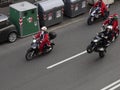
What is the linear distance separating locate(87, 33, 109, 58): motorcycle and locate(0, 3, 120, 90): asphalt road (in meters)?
0.46

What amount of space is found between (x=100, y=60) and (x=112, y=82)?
2.11 m

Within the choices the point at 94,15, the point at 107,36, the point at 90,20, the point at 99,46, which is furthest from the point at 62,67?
the point at 94,15

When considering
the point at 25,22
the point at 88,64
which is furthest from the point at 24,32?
the point at 88,64

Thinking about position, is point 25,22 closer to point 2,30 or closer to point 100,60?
point 2,30

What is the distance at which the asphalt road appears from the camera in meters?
15.0

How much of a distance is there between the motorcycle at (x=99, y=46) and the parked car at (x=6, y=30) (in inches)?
177

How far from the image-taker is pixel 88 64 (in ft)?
54.5

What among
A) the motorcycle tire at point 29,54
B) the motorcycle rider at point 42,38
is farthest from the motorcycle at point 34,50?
the motorcycle rider at point 42,38

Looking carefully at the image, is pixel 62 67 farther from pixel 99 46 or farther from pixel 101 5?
pixel 101 5

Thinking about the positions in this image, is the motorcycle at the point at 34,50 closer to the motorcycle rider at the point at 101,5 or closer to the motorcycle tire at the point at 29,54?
the motorcycle tire at the point at 29,54

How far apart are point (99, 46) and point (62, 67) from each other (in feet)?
6.96

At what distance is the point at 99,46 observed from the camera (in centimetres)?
1678

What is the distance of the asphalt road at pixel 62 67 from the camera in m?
15.0

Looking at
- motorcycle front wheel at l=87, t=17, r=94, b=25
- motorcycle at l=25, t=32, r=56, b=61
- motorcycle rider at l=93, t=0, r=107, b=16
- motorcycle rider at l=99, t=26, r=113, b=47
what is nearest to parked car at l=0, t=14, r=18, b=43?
motorcycle at l=25, t=32, r=56, b=61
